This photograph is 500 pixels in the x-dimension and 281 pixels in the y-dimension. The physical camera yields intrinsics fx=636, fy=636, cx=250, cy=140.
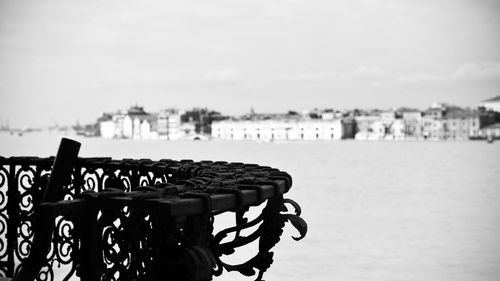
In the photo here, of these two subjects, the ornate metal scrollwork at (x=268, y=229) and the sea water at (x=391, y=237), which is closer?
the ornate metal scrollwork at (x=268, y=229)

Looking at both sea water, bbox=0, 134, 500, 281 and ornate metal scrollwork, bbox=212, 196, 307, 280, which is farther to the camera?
sea water, bbox=0, 134, 500, 281

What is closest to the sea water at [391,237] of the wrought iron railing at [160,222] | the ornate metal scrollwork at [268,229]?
the ornate metal scrollwork at [268,229]

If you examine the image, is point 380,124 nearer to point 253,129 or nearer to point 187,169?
point 253,129

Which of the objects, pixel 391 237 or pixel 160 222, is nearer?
pixel 160 222

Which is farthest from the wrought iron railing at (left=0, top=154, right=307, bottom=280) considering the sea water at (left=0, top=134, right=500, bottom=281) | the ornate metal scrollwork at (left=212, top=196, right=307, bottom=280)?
the sea water at (left=0, top=134, right=500, bottom=281)

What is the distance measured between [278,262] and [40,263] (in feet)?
47.9

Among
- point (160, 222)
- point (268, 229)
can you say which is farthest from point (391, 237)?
point (160, 222)

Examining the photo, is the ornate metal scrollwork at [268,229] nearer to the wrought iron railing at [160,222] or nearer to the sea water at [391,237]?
the wrought iron railing at [160,222]

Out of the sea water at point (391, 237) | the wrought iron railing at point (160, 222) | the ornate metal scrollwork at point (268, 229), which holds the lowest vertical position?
the sea water at point (391, 237)

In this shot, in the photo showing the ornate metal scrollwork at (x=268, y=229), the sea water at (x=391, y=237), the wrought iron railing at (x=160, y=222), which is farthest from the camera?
the sea water at (x=391, y=237)

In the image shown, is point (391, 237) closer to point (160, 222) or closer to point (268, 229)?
point (268, 229)

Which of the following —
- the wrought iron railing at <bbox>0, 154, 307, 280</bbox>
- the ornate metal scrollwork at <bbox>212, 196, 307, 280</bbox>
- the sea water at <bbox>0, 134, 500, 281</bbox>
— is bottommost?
the sea water at <bbox>0, 134, 500, 281</bbox>

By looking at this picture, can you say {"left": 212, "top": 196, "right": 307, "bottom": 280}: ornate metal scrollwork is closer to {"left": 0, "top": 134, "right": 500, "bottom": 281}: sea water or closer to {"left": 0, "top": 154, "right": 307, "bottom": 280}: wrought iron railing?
{"left": 0, "top": 154, "right": 307, "bottom": 280}: wrought iron railing

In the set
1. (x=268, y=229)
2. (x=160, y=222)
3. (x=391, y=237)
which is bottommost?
(x=391, y=237)
